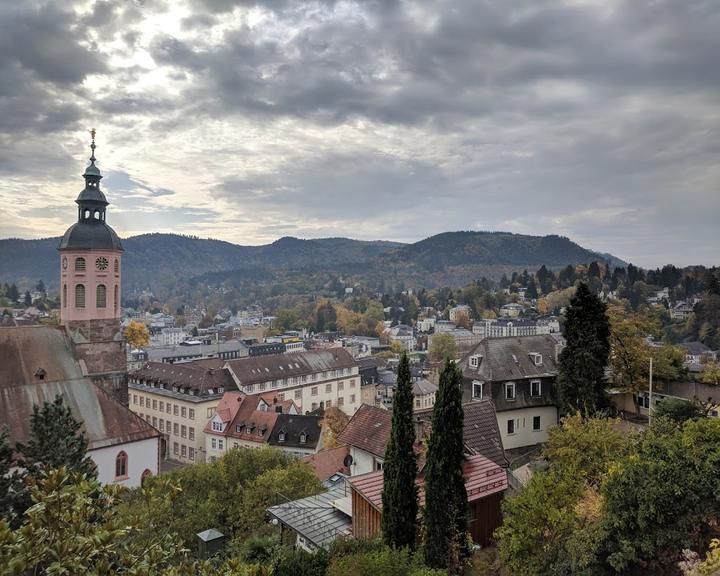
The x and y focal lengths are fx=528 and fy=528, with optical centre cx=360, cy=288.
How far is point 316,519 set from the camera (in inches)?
695

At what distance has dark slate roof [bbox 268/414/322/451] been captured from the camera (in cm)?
4281

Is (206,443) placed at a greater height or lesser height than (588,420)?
lesser

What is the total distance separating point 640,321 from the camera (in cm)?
2992

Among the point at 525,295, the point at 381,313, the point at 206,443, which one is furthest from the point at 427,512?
the point at 525,295

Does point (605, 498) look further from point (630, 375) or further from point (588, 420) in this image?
point (630, 375)

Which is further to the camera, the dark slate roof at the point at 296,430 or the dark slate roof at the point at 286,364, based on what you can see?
the dark slate roof at the point at 286,364

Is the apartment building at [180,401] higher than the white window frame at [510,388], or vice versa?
the white window frame at [510,388]

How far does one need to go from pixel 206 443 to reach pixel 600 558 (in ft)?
142

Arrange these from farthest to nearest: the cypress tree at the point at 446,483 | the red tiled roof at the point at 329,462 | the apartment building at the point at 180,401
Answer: the apartment building at the point at 180,401, the red tiled roof at the point at 329,462, the cypress tree at the point at 446,483

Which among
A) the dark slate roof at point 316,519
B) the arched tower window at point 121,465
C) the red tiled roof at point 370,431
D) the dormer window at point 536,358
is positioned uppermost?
the dormer window at point 536,358

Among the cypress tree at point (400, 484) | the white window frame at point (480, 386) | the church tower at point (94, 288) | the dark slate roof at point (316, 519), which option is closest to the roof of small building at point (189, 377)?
the church tower at point (94, 288)

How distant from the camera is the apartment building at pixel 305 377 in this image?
58469 millimetres

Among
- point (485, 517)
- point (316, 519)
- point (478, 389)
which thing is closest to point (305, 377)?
point (478, 389)

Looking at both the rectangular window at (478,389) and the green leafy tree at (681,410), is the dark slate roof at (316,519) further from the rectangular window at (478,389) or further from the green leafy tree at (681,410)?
the green leafy tree at (681,410)
